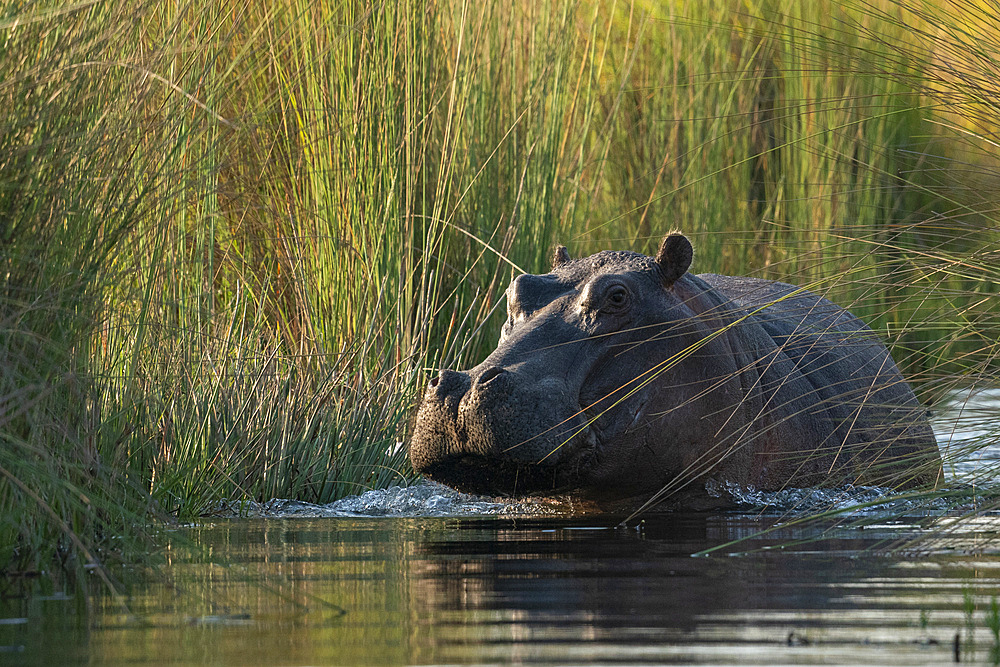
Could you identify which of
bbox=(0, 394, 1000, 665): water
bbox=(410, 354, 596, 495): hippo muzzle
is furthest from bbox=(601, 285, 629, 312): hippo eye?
bbox=(0, 394, 1000, 665): water

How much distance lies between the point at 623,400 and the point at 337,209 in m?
2.28

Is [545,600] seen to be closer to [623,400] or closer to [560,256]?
[623,400]

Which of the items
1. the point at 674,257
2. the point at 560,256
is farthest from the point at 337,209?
the point at 674,257

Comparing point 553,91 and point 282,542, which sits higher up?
point 553,91

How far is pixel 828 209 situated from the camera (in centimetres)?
998

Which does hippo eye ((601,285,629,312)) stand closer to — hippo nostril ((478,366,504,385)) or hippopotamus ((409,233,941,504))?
hippopotamus ((409,233,941,504))

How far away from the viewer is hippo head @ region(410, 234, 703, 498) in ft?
15.9

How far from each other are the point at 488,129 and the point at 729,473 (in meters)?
2.80

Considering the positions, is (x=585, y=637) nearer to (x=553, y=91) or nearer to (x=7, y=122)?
(x=7, y=122)

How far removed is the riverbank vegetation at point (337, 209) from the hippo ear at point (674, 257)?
470 mm

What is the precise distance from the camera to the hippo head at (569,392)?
15.9 feet

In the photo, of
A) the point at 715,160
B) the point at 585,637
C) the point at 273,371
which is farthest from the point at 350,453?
the point at 715,160

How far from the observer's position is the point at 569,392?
5.01 m

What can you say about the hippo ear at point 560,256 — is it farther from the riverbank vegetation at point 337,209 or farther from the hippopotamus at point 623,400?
the riverbank vegetation at point 337,209
